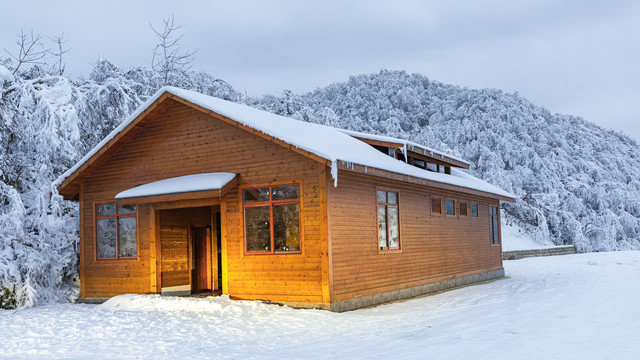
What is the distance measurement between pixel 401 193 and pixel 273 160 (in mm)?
3693

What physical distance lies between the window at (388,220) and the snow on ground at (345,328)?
1405 millimetres

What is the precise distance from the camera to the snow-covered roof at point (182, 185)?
43.3 feet

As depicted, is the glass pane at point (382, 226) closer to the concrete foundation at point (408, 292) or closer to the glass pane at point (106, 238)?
the concrete foundation at point (408, 292)

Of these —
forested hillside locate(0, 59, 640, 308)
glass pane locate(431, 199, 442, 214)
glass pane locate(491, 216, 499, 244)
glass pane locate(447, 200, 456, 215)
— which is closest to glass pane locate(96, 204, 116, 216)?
forested hillside locate(0, 59, 640, 308)

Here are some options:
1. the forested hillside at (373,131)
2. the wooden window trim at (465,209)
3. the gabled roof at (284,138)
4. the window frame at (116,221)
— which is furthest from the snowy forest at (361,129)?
the wooden window trim at (465,209)

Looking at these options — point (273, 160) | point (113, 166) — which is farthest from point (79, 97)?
point (273, 160)

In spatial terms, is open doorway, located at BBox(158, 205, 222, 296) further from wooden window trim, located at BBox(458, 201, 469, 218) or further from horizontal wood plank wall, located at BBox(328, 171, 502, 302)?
wooden window trim, located at BBox(458, 201, 469, 218)

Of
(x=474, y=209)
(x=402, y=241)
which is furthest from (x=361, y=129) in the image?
(x=402, y=241)

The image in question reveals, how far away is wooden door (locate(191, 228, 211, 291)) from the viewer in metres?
16.8

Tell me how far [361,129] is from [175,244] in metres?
42.1

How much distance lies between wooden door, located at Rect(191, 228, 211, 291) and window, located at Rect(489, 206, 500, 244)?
386 inches

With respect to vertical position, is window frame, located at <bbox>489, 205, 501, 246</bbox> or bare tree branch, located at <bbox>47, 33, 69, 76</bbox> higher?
bare tree branch, located at <bbox>47, 33, 69, 76</bbox>

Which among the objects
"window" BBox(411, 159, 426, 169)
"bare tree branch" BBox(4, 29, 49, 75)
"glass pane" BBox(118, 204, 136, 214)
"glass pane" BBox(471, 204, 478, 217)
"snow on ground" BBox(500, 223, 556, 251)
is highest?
"bare tree branch" BBox(4, 29, 49, 75)

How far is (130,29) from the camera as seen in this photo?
402 feet
